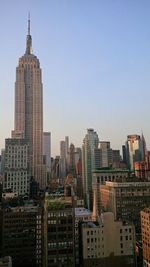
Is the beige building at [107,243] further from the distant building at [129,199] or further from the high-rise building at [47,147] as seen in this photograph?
the high-rise building at [47,147]

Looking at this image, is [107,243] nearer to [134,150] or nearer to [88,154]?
[88,154]

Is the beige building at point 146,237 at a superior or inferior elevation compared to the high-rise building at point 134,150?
inferior

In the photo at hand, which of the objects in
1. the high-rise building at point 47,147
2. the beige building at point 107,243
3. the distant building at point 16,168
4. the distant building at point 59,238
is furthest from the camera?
the high-rise building at point 47,147

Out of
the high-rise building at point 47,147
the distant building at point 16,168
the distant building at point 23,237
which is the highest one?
the high-rise building at point 47,147

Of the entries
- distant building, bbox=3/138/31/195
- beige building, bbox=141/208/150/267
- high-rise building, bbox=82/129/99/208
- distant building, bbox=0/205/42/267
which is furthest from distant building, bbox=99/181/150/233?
high-rise building, bbox=82/129/99/208

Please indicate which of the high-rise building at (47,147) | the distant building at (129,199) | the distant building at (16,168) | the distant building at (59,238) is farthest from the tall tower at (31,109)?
the distant building at (59,238)

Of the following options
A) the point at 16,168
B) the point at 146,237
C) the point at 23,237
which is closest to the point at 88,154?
the point at 16,168
